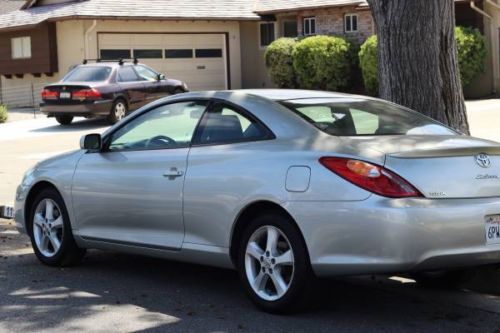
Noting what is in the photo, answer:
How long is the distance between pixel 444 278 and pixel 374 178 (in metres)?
1.71

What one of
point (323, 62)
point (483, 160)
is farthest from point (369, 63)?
point (483, 160)

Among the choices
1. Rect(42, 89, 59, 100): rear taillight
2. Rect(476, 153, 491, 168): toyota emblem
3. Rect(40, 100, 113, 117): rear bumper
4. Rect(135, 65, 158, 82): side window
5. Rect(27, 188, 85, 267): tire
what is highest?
Rect(135, 65, 158, 82): side window

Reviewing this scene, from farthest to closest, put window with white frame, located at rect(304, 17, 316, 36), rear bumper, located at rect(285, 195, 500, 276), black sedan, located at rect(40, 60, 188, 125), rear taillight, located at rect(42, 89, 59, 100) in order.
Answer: window with white frame, located at rect(304, 17, 316, 36) → rear taillight, located at rect(42, 89, 59, 100) → black sedan, located at rect(40, 60, 188, 125) → rear bumper, located at rect(285, 195, 500, 276)

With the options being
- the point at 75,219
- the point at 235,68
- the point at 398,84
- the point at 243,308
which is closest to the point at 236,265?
the point at 243,308

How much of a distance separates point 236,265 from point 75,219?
185cm

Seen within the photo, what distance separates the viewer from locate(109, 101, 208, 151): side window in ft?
22.1

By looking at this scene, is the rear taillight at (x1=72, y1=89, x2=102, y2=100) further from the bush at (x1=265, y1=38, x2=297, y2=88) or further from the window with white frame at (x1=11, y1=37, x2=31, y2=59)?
the window with white frame at (x1=11, y1=37, x2=31, y2=59)

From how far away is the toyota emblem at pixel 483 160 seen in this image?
5.64 m

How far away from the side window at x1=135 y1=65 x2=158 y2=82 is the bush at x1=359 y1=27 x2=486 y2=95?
6247 mm

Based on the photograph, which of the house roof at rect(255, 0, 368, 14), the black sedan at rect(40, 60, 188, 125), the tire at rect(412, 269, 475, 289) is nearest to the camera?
the tire at rect(412, 269, 475, 289)

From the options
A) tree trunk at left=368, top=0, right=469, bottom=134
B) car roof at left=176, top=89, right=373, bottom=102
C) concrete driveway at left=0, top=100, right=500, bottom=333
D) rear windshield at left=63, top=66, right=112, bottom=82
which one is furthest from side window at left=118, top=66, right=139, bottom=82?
car roof at left=176, top=89, right=373, bottom=102

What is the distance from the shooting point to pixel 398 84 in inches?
323

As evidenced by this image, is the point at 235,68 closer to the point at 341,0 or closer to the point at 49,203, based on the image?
the point at 341,0

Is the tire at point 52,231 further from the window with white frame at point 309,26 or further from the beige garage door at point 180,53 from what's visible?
the window with white frame at point 309,26
